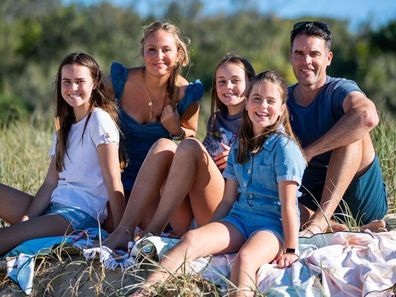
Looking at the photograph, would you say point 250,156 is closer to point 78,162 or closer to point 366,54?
point 78,162

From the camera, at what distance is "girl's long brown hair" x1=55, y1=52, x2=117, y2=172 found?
4.74 m

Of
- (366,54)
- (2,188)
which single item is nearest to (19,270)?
(2,188)

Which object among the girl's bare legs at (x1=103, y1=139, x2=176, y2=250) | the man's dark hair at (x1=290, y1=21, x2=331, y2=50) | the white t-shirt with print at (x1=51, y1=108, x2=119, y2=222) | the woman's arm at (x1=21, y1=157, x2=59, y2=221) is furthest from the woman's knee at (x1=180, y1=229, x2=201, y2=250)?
the man's dark hair at (x1=290, y1=21, x2=331, y2=50)

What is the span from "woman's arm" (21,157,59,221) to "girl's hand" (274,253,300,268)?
1459 millimetres

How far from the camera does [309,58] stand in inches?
186

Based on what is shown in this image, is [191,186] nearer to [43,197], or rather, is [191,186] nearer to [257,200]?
[257,200]

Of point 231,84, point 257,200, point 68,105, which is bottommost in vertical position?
point 257,200

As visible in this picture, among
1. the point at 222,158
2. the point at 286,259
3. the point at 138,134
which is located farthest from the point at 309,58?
the point at 286,259

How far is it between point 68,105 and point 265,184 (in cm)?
132

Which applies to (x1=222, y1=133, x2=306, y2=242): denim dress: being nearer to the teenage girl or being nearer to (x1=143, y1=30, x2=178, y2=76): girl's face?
the teenage girl

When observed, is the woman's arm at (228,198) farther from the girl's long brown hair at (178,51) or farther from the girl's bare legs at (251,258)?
the girl's long brown hair at (178,51)

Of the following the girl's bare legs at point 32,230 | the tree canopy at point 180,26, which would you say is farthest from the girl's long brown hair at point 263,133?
the tree canopy at point 180,26

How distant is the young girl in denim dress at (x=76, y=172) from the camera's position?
4.51 meters

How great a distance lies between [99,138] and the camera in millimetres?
4609
